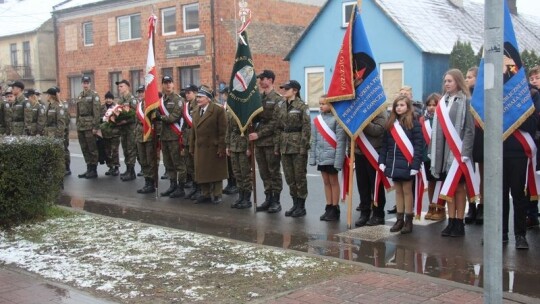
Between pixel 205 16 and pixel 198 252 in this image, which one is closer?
pixel 198 252

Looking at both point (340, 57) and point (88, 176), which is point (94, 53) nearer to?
point (88, 176)

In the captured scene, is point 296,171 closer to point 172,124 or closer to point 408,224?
point 408,224

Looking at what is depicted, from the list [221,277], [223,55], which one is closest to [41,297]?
[221,277]

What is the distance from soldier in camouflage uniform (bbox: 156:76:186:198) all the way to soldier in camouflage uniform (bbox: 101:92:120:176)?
258 cm

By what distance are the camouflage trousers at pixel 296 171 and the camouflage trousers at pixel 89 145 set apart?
630cm

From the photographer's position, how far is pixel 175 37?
29453 millimetres

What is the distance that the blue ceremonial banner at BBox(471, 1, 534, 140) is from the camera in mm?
6461

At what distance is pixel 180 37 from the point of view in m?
29.1

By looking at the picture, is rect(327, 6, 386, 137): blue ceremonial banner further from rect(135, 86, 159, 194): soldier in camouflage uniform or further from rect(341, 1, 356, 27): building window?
rect(341, 1, 356, 27): building window

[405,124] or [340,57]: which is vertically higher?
[340,57]

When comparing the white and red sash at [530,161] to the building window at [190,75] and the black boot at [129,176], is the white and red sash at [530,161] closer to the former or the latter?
the black boot at [129,176]

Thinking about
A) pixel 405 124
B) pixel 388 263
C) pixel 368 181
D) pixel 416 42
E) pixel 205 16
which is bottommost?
pixel 388 263

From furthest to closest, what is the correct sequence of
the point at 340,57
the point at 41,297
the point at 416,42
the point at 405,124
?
the point at 416,42 → the point at 340,57 → the point at 405,124 → the point at 41,297

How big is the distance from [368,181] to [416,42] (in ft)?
47.8
